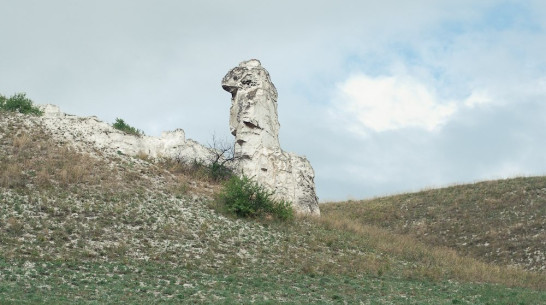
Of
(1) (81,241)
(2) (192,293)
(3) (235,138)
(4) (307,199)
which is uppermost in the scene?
(3) (235,138)

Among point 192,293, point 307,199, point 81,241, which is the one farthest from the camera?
point 307,199

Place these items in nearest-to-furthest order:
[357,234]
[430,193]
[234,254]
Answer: [234,254] → [357,234] → [430,193]

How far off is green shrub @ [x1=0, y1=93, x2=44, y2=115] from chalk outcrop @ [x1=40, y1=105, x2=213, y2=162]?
0.67 m

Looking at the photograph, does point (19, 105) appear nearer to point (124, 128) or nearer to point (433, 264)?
point (124, 128)

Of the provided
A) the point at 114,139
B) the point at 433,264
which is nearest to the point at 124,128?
the point at 114,139

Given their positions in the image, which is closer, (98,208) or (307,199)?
(98,208)

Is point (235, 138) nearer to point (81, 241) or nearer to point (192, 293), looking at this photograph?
point (81, 241)

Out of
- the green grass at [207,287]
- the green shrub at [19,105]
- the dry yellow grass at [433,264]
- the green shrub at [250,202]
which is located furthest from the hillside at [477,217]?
the green shrub at [19,105]

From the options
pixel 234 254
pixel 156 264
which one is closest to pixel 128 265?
pixel 156 264

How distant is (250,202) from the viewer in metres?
33.4

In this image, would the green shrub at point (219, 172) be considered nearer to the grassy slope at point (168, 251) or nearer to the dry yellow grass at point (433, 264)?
the grassy slope at point (168, 251)

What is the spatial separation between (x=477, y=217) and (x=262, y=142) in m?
15.9

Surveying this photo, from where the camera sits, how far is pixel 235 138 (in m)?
39.9

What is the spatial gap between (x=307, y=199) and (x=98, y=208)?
1327 centimetres
